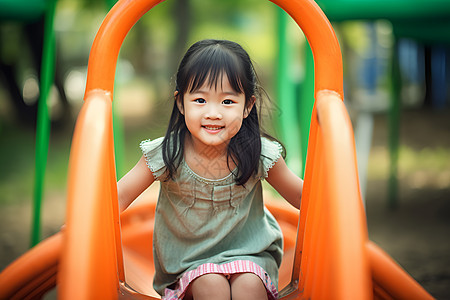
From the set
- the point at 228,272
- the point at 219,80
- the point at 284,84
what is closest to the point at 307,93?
the point at 284,84

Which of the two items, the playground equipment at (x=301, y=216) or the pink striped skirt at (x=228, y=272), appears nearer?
the playground equipment at (x=301, y=216)

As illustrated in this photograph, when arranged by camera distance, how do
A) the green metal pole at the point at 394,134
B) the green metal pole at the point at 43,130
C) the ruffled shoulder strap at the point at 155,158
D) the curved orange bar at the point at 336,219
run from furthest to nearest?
1. the green metal pole at the point at 394,134
2. the green metal pole at the point at 43,130
3. the ruffled shoulder strap at the point at 155,158
4. the curved orange bar at the point at 336,219

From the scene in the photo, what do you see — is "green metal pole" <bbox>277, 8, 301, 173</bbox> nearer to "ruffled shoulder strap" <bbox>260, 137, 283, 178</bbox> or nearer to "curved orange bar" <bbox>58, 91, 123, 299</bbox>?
"ruffled shoulder strap" <bbox>260, 137, 283, 178</bbox>

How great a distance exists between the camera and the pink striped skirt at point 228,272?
1.01 m

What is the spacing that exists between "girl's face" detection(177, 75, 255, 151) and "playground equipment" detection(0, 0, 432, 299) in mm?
164

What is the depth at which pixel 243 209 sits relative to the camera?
1134mm

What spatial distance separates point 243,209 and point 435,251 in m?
1.52

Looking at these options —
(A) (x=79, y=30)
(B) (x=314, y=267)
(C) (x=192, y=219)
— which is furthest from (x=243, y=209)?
(A) (x=79, y=30)

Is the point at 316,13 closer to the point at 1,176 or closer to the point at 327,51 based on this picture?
the point at 327,51

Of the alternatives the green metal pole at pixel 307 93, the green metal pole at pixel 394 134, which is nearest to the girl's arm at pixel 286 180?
the green metal pole at pixel 307 93

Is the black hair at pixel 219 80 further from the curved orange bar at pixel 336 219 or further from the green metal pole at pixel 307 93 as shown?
the green metal pole at pixel 307 93

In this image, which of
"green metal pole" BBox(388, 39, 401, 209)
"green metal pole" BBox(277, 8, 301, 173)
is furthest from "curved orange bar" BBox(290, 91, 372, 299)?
"green metal pole" BBox(388, 39, 401, 209)

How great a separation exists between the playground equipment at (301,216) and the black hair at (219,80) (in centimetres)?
14

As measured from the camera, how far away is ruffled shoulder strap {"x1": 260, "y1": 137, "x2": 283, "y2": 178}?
44.5 inches
